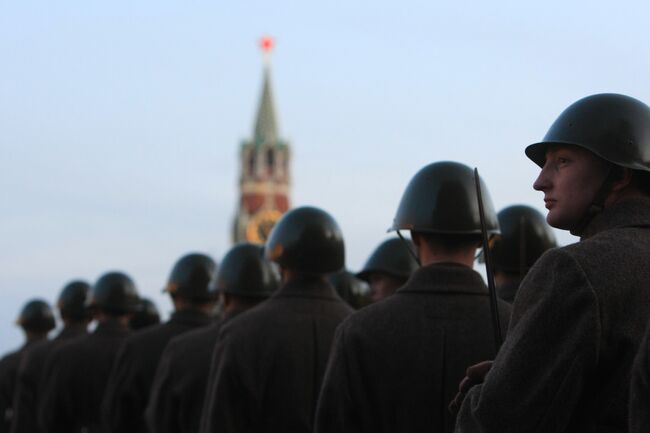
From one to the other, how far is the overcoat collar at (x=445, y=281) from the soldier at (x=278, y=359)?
1.70 metres

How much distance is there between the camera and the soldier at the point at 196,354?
9891 mm

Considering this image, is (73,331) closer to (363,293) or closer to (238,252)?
(363,293)

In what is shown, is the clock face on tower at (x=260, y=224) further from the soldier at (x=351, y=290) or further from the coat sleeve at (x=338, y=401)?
the coat sleeve at (x=338, y=401)

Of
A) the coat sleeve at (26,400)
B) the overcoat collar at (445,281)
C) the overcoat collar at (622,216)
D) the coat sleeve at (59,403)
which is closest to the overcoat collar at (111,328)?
the coat sleeve at (59,403)

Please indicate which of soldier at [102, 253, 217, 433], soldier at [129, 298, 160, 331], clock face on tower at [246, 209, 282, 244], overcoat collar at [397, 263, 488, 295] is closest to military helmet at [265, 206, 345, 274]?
overcoat collar at [397, 263, 488, 295]

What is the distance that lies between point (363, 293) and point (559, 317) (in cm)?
970

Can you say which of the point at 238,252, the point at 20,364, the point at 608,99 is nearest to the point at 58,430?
the point at 20,364

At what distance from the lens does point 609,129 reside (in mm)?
4941

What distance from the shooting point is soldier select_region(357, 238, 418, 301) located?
10.8 meters

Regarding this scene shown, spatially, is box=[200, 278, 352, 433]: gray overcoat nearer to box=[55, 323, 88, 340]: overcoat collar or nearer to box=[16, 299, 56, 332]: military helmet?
box=[55, 323, 88, 340]: overcoat collar

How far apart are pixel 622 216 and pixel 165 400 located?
18.8 feet

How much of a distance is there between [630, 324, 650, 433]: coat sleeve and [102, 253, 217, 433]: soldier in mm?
7389

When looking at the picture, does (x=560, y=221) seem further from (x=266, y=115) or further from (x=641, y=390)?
(x=266, y=115)

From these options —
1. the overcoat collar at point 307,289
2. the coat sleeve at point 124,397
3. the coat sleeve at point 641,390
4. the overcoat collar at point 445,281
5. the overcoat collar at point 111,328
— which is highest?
the overcoat collar at point 445,281
